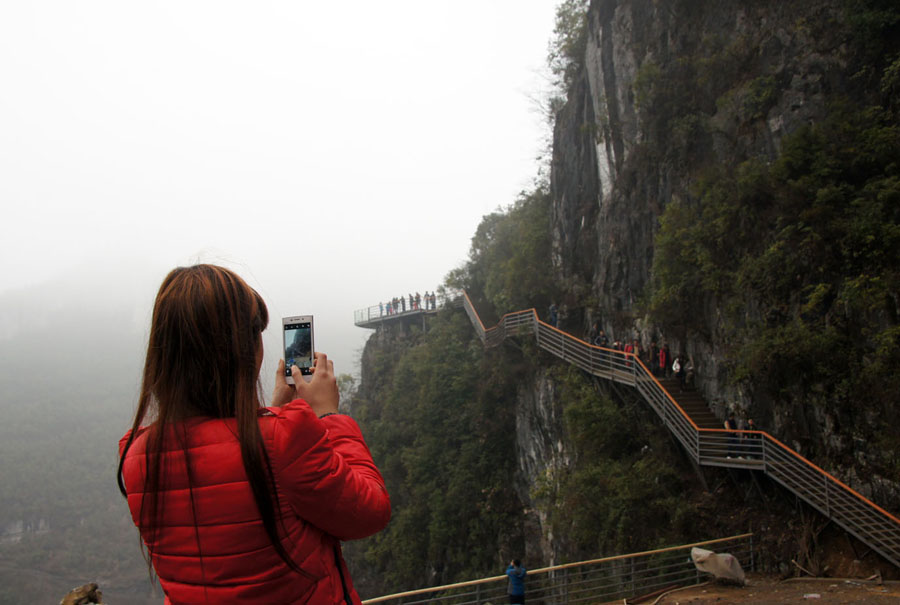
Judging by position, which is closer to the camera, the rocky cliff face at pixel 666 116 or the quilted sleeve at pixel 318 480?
the quilted sleeve at pixel 318 480

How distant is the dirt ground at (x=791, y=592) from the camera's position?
7.75m

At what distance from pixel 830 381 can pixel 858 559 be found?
2929 mm

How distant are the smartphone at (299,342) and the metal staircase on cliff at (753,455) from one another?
33.3ft

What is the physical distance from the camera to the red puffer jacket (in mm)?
1202

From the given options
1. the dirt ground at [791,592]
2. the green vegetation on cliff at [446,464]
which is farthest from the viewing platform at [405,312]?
the dirt ground at [791,592]

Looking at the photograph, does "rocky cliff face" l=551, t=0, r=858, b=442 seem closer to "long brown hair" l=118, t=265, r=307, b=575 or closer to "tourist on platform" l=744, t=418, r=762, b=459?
"tourist on platform" l=744, t=418, r=762, b=459

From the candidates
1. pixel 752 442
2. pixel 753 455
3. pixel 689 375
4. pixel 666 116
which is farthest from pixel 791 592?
pixel 666 116

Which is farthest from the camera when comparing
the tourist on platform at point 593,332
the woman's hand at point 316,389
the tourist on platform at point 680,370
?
the tourist on platform at point 593,332

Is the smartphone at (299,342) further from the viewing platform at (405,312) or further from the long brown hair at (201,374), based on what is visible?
the viewing platform at (405,312)

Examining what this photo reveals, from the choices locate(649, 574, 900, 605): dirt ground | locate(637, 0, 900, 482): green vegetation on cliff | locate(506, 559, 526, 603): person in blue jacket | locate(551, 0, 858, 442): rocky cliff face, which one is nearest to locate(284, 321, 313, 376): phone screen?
locate(506, 559, 526, 603): person in blue jacket

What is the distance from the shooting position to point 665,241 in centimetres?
1410

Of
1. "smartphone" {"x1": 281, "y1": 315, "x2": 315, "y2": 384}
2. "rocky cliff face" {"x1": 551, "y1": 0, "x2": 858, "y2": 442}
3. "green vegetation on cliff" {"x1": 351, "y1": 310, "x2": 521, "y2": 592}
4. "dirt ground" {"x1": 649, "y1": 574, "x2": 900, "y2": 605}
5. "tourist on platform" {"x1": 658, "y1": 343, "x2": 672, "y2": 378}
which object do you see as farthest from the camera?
"green vegetation on cliff" {"x1": 351, "y1": 310, "x2": 521, "y2": 592}

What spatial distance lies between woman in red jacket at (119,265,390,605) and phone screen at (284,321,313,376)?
1.34 feet

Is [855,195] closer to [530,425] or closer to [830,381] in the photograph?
[830,381]
